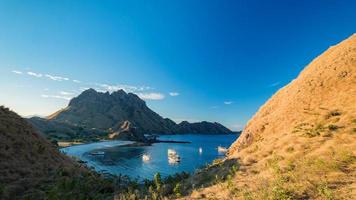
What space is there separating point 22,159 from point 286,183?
26528mm

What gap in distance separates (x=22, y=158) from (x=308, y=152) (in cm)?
2788

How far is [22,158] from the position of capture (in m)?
31.3

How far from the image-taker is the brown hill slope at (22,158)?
85.0 ft

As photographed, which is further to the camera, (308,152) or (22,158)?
(22,158)

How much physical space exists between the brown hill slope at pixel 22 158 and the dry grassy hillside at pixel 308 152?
51.5 feet

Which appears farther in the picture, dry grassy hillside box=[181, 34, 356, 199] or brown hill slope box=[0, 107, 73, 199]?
brown hill slope box=[0, 107, 73, 199]

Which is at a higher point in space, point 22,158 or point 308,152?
point 308,152

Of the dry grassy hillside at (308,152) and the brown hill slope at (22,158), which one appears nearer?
the dry grassy hillside at (308,152)

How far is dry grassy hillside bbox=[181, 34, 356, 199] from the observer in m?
16.3

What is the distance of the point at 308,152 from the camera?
23.1 meters

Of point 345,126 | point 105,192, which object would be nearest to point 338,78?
point 345,126

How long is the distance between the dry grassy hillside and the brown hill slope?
51.5 feet

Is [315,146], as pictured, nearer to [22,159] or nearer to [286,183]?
[286,183]

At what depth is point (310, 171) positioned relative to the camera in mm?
18688
